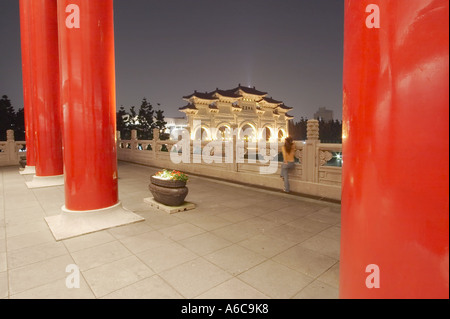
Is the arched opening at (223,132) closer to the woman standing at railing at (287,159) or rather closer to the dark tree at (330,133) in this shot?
the dark tree at (330,133)

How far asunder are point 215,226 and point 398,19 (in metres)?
4.17

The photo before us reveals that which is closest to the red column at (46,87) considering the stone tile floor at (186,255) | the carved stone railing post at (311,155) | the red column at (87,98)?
the stone tile floor at (186,255)

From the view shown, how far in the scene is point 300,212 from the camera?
5.78 meters

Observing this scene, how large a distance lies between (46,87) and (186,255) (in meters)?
8.19

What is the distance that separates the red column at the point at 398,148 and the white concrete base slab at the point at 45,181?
31.1ft

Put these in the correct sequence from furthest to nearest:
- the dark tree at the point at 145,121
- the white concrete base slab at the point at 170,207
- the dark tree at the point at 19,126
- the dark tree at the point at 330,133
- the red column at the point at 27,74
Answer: the dark tree at the point at 330,133 → the dark tree at the point at 145,121 → the dark tree at the point at 19,126 → the red column at the point at 27,74 → the white concrete base slab at the point at 170,207

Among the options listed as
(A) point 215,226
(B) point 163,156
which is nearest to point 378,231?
(A) point 215,226

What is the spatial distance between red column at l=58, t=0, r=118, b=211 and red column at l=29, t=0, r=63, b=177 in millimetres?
→ 4730

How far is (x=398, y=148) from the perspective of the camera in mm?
1314

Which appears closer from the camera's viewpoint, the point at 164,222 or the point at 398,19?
the point at 398,19

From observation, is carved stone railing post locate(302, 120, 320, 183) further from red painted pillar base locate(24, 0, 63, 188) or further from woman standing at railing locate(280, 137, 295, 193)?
red painted pillar base locate(24, 0, 63, 188)

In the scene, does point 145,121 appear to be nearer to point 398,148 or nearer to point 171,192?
point 171,192

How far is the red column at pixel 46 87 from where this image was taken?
845 centimetres
